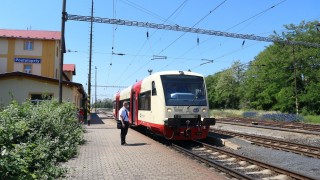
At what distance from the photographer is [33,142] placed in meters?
8.68

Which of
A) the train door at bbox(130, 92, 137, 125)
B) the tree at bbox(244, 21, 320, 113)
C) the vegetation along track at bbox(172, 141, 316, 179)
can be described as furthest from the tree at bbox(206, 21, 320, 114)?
the vegetation along track at bbox(172, 141, 316, 179)

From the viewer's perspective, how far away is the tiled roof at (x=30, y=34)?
40081 mm

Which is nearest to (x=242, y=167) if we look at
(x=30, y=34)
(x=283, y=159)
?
(x=283, y=159)

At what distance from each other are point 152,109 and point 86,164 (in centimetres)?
628

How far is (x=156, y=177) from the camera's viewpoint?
821 centimetres

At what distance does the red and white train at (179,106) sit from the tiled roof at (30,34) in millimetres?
27483

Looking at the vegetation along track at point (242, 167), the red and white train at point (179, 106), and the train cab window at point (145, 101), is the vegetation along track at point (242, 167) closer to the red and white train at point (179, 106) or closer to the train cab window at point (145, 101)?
the red and white train at point (179, 106)

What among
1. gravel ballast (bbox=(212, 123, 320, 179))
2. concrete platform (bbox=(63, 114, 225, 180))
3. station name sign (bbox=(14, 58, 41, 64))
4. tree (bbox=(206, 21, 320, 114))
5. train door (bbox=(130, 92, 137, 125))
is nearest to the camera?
concrete platform (bbox=(63, 114, 225, 180))

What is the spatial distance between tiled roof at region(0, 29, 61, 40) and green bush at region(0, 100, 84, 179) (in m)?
25.5

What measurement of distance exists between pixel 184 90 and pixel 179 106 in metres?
0.92

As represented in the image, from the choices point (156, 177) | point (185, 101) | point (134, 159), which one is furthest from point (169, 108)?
point (156, 177)

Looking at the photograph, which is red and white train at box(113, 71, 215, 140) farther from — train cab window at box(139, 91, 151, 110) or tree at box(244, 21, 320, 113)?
tree at box(244, 21, 320, 113)

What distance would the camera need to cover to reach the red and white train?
14586 mm

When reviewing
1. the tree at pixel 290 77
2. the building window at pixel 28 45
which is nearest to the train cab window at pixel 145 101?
the building window at pixel 28 45
